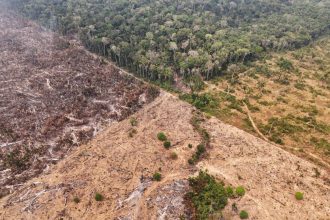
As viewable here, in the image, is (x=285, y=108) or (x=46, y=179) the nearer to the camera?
(x=46, y=179)

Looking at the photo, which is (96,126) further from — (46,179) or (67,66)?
(67,66)

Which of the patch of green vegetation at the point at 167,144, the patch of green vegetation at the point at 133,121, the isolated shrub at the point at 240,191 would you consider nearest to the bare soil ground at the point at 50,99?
the patch of green vegetation at the point at 133,121

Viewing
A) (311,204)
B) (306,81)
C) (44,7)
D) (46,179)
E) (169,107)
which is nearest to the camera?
(311,204)

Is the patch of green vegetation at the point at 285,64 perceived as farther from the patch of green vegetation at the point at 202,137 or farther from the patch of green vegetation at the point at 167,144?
the patch of green vegetation at the point at 167,144

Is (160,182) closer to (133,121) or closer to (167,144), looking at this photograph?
(167,144)

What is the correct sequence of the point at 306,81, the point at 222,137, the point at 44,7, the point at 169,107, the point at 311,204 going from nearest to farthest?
the point at 311,204, the point at 222,137, the point at 169,107, the point at 306,81, the point at 44,7

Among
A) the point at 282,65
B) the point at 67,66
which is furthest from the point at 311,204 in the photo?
the point at 67,66

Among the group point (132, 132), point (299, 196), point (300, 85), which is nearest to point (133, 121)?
point (132, 132)

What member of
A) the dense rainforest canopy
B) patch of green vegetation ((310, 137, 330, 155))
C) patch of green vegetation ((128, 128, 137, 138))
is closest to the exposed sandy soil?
patch of green vegetation ((128, 128, 137, 138))
